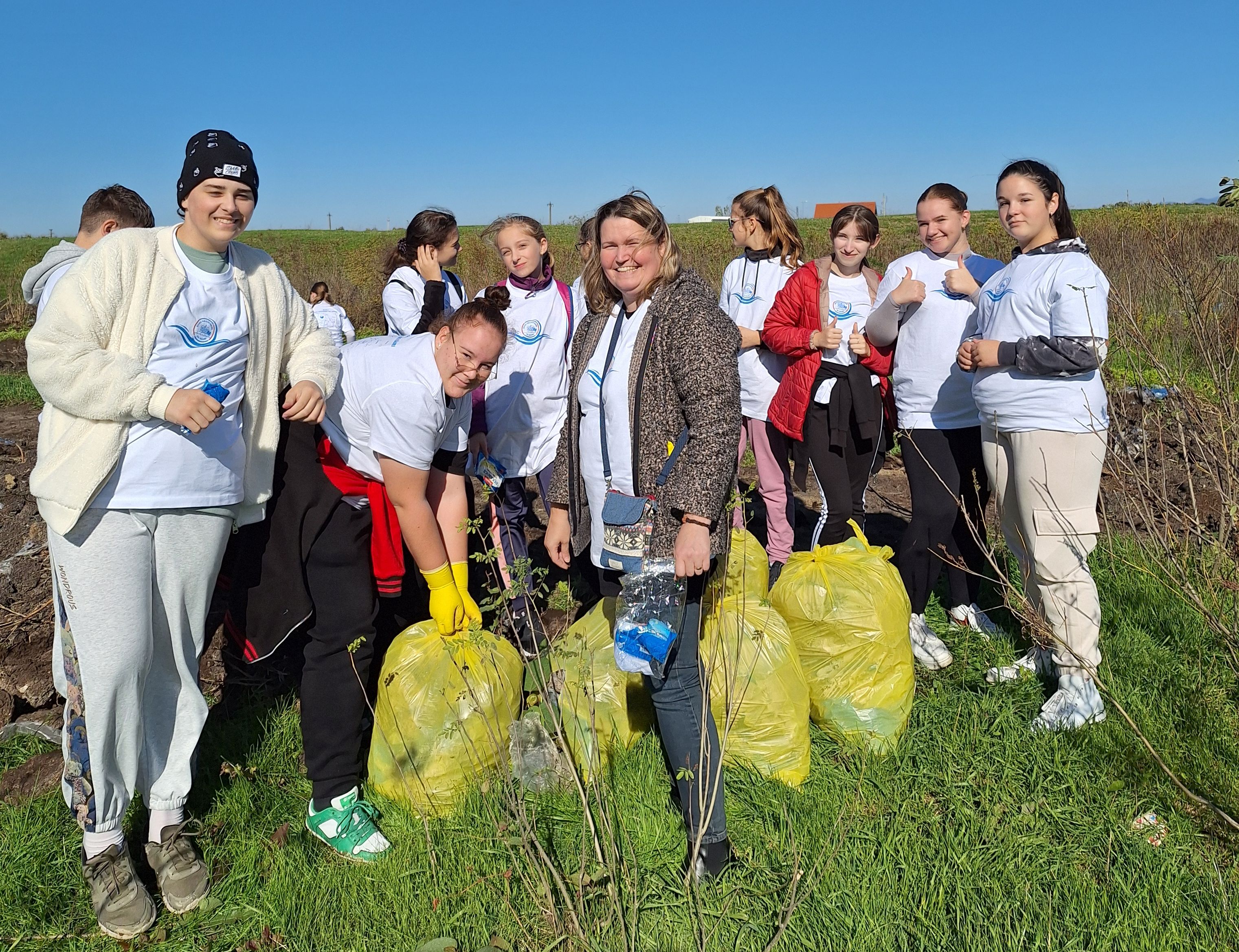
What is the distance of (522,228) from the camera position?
3.87 metres

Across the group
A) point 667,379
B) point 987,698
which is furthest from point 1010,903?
point 667,379

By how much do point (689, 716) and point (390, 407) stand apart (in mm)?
1201

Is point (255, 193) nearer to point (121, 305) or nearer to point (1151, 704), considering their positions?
point (121, 305)

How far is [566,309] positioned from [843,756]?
7.28 ft

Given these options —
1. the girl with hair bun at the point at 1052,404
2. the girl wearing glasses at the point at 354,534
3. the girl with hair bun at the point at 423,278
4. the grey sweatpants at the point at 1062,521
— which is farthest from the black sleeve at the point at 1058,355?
the girl with hair bun at the point at 423,278

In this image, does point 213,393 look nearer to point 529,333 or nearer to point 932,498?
point 529,333

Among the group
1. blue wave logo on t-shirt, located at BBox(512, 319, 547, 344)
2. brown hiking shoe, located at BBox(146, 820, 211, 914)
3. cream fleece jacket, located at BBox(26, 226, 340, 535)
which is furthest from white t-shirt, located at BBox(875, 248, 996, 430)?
brown hiking shoe, located at BBox(146, 820, 211, 914)

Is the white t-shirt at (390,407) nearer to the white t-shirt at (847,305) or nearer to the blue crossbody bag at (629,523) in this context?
the blue crossbody bag at (629,523)

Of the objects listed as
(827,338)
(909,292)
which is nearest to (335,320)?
(827,338)

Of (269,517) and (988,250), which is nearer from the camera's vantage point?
(269,517)

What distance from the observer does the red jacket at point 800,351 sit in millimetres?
3777

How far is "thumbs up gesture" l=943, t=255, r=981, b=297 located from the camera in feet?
11.2

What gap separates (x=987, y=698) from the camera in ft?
10.1

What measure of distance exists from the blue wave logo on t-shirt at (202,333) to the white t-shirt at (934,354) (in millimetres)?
2572
